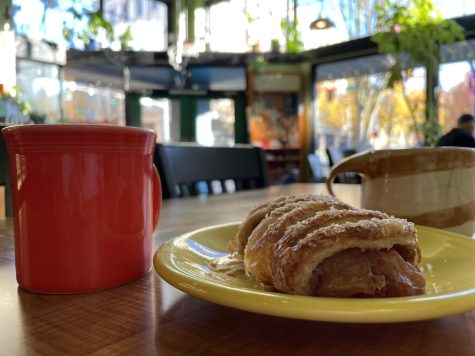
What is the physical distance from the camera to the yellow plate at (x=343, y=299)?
241 millimetres

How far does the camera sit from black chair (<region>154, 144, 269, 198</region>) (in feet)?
4.32

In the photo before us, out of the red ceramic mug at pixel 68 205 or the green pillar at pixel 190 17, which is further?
the green pillar at pixel 190 17

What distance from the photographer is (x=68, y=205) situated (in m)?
0.36

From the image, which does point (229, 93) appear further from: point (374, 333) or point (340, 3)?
point (374, 333)

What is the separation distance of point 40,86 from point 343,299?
5267 millimetres

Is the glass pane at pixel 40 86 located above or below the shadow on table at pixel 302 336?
above

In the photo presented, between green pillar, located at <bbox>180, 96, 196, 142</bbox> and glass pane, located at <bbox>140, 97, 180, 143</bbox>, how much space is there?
8 cm

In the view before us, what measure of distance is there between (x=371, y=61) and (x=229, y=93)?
2275 millimetres

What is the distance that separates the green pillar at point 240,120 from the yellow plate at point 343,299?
658cm

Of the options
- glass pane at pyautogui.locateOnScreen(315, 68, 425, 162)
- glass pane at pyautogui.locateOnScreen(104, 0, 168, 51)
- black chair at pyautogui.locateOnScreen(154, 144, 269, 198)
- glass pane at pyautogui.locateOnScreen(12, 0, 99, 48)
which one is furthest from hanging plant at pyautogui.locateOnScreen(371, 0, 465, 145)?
glass pane at pyautogui.locateOnScreen(104, 0, 168, 51)

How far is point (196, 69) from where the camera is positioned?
6887 millimetres

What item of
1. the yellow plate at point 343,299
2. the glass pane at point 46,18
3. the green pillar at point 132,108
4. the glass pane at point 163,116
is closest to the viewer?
the yellow plate at point 343,299

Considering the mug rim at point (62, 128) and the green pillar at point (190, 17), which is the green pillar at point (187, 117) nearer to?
the green pillar at point (190, 17)

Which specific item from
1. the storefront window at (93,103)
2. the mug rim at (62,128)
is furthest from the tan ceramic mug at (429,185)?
the storefront window at (93,103)
